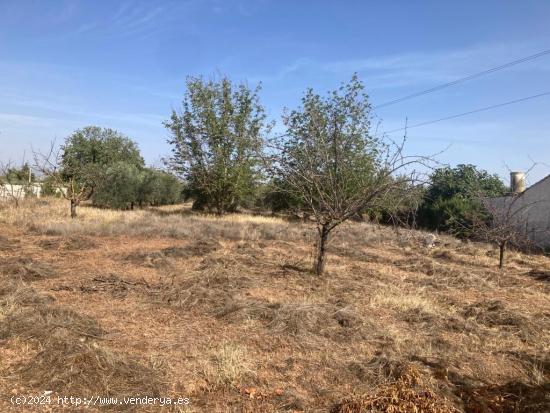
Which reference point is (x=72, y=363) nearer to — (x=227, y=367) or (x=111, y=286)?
(x=227, y=367)

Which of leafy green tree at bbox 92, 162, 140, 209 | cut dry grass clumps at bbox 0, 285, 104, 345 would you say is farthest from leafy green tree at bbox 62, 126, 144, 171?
cut dry grass clumps at bbox 0, 285, 104, 345

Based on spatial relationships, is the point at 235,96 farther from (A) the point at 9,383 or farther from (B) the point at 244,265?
(A) the point at 9,383

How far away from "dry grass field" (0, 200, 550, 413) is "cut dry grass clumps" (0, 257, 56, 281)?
1.4 inches

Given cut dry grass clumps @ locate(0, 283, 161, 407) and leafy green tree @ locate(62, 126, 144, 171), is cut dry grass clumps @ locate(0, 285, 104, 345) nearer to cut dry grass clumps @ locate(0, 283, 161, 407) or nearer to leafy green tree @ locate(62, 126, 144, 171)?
cut dry grass clumps @ locate(0, 283, 161, 407)

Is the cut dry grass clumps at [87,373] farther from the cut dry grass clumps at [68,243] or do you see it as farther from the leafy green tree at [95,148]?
the leafy green tree at [95,148]

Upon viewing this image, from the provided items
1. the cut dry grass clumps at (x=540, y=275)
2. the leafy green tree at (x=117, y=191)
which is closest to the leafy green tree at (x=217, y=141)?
the leafy green tree at (x=117, y=191)

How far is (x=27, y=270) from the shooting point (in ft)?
26.2

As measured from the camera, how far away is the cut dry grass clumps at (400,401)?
3.46m

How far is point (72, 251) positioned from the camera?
10805mm

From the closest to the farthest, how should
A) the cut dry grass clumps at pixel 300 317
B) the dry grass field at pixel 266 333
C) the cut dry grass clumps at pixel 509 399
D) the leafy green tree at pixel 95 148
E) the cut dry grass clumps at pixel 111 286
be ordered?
the cut dry grass clumps at pixel 509 399, the dry grass field at pixel 266 333, the cut dry grass clumps at pixel 300 317, the cut dry grass clumps at pixel 111 286, the leafy green tree at pixel 95 148

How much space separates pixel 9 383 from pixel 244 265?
6179 millimetres

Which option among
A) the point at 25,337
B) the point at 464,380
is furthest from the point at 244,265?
the point at 464,380

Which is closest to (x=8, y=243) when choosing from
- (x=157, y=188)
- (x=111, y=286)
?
(x=111, y=286)

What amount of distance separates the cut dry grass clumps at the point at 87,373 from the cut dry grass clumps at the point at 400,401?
1.64 m
